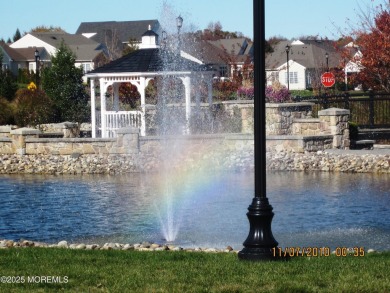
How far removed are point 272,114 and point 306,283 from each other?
19.4 m

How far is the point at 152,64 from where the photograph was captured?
95.6ft

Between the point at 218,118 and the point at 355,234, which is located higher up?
the point at 218,118

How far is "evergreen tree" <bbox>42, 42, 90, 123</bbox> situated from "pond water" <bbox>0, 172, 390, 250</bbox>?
13.4m

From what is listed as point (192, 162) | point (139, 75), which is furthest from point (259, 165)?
point (139, 75)

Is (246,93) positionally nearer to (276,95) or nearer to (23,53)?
(276,95)

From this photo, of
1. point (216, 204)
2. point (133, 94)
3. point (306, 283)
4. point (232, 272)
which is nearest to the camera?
point (306, 283)

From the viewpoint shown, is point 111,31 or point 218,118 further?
point 111,31

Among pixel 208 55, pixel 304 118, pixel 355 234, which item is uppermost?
pixel 208 55

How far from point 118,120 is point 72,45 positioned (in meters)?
66.3

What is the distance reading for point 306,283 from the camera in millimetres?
7852

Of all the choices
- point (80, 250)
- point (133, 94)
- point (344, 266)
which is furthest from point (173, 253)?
point (133, 94)

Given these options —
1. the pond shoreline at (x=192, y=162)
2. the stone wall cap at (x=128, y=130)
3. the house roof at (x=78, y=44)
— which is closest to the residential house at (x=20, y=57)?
the house roof at (x=78, y=44)

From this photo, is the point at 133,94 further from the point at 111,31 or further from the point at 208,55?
the point at 111,31

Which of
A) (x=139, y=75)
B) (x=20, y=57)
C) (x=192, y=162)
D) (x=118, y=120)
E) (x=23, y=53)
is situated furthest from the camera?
(x=23, y=53)
